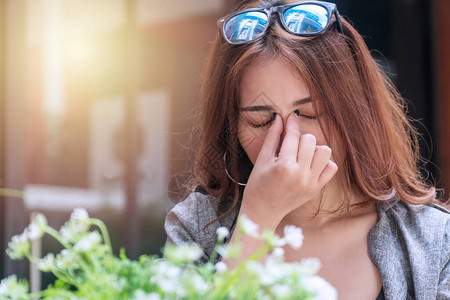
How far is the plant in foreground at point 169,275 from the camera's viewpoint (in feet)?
1.54

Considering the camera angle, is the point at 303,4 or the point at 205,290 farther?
the point at 303,4

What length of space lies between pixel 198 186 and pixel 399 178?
1.64ft

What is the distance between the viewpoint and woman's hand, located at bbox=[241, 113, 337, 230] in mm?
1036

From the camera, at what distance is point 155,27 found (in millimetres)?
3771

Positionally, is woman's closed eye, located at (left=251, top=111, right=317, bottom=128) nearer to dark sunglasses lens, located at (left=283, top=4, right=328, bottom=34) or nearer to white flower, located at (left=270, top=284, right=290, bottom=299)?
dark sunglasses lens, located at (left=283, top=4, right=328, bottom=34)

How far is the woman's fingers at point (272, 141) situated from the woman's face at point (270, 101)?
18mm

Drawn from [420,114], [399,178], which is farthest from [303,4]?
[420,114]

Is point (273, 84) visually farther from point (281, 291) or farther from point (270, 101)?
point (281, 291)

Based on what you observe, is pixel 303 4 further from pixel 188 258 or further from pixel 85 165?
pixel 85 165

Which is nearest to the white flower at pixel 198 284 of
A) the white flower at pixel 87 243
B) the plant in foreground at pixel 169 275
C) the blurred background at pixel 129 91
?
the plant in foreground at pixel 169 275

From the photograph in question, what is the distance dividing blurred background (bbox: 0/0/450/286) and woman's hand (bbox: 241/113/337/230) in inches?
78.1

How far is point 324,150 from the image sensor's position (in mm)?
1106

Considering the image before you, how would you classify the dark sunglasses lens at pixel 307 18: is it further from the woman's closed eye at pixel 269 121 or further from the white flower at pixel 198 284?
the white flower at pixel 198 284

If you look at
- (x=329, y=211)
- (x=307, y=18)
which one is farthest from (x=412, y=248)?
(x=307, y=18)
